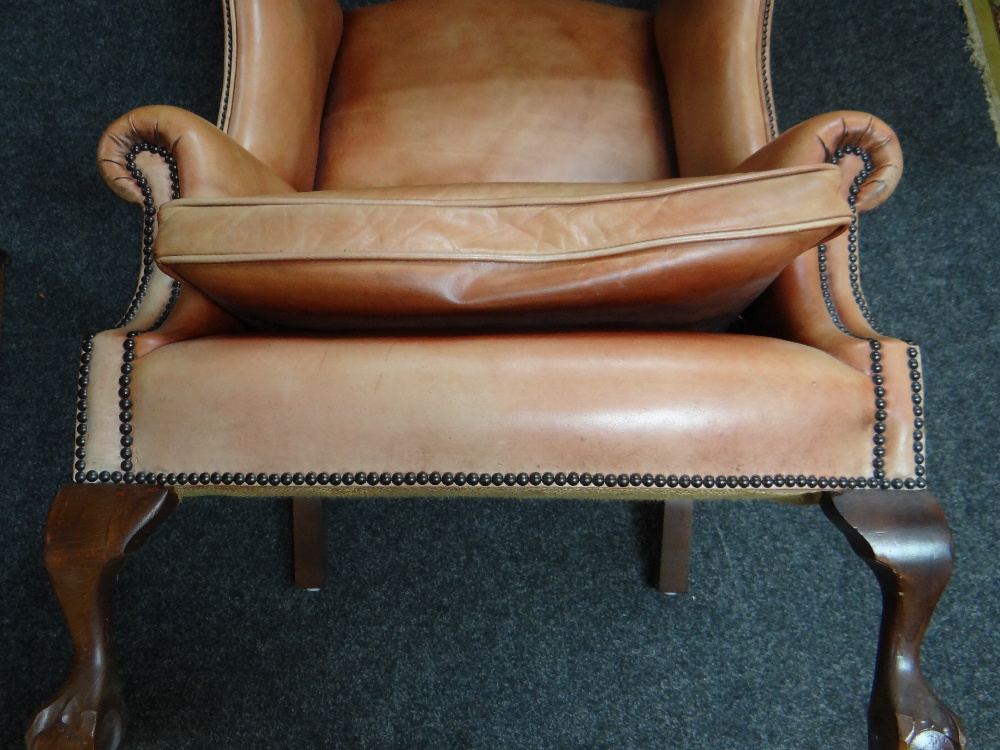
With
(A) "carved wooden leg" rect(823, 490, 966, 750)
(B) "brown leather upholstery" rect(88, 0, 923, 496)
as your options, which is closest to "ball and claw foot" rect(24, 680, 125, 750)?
(B) "brown leather upholstery" rect(88, 0, 923, 496)

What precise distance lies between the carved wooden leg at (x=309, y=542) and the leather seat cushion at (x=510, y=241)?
52 centimetres

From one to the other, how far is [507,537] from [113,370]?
0.64m

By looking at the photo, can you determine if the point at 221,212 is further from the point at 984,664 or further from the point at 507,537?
the point at 984,664

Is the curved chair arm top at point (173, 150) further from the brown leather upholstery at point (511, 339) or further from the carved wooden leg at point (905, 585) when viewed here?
the carved wooden leg at point (905, 585)

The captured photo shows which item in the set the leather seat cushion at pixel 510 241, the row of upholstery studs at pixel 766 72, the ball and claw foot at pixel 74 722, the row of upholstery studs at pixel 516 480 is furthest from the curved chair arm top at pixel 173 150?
the row of upholstery studs at pixel 766 72

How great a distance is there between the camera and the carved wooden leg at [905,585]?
0.55 m

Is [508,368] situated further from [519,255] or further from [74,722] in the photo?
[74,722]

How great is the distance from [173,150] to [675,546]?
0.81 metres

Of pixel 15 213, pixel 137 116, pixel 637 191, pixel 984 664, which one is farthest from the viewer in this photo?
pixel 15 213

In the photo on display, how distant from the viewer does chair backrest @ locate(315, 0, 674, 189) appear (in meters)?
0.92

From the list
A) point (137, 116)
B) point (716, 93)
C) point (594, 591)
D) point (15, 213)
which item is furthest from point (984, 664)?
point (15, 213)

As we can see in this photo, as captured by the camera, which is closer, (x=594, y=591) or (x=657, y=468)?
(x=657, y=468)

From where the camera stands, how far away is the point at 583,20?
972 millimetres

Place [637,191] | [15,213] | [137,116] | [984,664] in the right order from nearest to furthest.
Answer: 1. [637,191]
2. [137,116]
3. [984,664]
4. [15,213]
